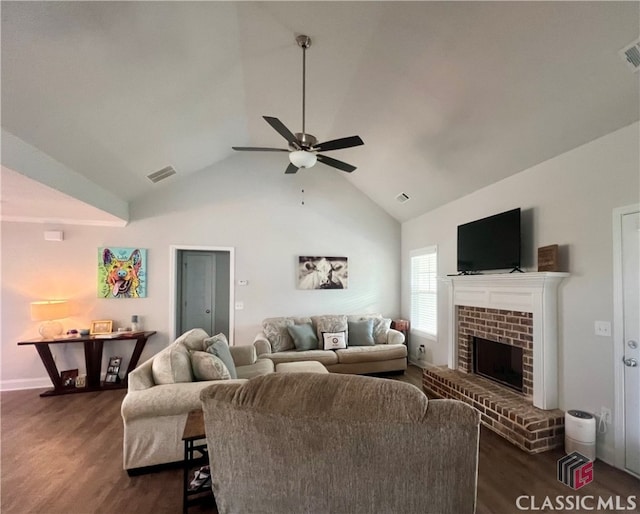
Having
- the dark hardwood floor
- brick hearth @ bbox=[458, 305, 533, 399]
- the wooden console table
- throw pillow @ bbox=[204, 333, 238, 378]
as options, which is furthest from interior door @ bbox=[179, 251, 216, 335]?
brick hearth @ bbox=[458, 305, 533, 399]

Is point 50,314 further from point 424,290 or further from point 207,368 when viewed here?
point 424,290

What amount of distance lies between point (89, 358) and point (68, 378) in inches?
15.0

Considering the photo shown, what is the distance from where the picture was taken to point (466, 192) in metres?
4.24

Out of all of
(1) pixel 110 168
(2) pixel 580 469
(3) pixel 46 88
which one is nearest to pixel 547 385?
(2) pixel 580 469

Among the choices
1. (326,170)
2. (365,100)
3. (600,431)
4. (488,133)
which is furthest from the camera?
(326,170)

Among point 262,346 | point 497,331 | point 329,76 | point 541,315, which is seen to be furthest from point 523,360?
point 329,76

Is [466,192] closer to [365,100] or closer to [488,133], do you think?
[488,133]

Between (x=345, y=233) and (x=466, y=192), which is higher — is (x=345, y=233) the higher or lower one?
the lower one

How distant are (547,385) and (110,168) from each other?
5198 mm

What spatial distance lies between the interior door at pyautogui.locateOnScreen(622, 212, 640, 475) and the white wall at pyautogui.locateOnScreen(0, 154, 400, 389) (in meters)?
3.73

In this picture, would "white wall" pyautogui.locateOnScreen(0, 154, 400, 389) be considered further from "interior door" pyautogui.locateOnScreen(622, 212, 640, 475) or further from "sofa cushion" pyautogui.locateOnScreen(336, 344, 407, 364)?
"interior door" pyautogui.locateOnScreen(622, 212, 640, 475)

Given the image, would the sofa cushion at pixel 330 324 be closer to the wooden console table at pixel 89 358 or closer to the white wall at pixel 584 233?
the wooden console table at pixel 89 358

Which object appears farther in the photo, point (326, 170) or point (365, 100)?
point (326, 170)

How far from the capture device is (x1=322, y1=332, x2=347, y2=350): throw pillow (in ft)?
15.8
